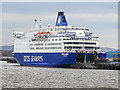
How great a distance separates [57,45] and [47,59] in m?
4.25

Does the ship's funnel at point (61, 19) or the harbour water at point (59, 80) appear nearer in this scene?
the harbour water at point (59, 80)

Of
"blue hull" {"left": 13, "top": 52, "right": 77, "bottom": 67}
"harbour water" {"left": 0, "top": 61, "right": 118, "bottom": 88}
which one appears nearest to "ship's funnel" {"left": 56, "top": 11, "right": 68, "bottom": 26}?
"blue hull" {"left": 13, "top": 52, "right": 77, "bottom": 67}

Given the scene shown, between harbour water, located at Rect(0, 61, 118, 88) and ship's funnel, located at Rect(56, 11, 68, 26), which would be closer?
harbour water, located at Rect(0, 61, 118, 88)

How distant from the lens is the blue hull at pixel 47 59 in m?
91.3

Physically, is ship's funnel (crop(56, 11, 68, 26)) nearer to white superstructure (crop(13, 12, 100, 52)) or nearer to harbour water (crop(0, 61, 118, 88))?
white superstructure (crop(13, 12, 100, 52))

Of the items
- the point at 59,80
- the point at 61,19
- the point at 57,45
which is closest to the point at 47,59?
the point at 57,45

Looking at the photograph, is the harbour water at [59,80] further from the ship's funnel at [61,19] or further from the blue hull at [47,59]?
the ship's funnel at [61,19]

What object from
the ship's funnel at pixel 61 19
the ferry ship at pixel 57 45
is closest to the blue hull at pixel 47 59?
the ferry ship at pixel 57 45

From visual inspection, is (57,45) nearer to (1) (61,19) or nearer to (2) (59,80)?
(1) (61,19)

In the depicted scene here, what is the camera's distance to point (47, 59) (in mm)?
97375

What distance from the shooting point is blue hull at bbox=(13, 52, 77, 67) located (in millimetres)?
91300

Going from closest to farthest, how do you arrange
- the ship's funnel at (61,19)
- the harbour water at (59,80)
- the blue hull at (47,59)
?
1. the harbour water at (59,80)
2. the blue hull at (47,59)
3. the ship's funnel at (61,19)

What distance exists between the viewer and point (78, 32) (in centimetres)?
9669

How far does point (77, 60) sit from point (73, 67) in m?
3.68
